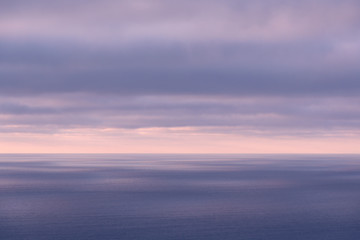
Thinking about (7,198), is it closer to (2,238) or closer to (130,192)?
(130,192)

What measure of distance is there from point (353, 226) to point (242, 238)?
59.2ft

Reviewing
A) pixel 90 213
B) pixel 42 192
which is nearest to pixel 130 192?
pixel 42 192

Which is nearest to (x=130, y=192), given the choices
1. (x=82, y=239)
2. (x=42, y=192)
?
(x=42, y=192)

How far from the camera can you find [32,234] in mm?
54625

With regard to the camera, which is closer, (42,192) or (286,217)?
(286,217)

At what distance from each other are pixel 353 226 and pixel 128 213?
109 ft

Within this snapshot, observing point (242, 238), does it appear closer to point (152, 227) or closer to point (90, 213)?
point (152, 227)

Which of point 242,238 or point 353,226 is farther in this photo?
point 353,226

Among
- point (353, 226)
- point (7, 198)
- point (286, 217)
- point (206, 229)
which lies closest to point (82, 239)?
point (206, 229)

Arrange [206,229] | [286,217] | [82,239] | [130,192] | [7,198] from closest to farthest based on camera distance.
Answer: [82,239]
[206,229]
[286,217]
[7,198]
[130,192]

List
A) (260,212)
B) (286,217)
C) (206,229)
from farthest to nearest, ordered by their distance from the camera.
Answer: (260,212) < (286,217) < (206,229)

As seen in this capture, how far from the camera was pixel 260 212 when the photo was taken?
72875 millimetres

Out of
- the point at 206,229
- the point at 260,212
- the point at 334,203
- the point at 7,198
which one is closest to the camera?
the point at 206,229

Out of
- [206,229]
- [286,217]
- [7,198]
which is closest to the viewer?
[206,229]
